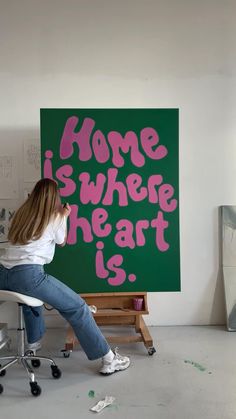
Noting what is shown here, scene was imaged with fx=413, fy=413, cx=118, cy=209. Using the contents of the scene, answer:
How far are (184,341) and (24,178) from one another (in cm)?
186

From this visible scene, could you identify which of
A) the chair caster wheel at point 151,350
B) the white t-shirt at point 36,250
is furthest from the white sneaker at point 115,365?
the white t-shirt at point 36,250

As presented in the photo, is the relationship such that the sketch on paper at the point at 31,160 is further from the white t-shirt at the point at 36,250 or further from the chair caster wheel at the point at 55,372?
the chair caster wheel at the point at 55,372

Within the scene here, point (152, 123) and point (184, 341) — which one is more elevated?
point (152, 123)

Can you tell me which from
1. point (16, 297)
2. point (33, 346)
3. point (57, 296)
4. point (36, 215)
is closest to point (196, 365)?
point (57, 296)

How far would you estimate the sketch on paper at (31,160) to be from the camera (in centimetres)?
350

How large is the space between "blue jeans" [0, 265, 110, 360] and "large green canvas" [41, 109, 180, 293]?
54cm

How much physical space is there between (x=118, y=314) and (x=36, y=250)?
38.7 inches

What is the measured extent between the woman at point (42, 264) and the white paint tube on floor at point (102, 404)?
307 mm

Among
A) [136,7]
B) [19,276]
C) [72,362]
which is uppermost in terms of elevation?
[136,7]

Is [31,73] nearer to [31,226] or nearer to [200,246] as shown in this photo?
[31,226]

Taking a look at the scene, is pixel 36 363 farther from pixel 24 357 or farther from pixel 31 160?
pixel 31 160

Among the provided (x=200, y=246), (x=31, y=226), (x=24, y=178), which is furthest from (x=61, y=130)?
(x=200, y=246)

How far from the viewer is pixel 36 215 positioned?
2.56 metres

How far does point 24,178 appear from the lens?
352 cm
